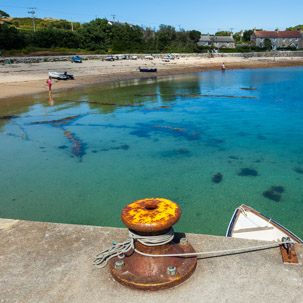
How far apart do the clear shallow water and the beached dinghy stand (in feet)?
4.29

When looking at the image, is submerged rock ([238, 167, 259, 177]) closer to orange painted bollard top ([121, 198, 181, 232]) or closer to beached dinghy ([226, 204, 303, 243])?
beached dinghy ([226, 204, 303, 243])

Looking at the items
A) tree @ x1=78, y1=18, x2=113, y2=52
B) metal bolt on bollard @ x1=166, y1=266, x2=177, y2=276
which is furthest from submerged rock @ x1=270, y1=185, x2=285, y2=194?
tree @ x1=78, y1=18, x2=113, y2=52

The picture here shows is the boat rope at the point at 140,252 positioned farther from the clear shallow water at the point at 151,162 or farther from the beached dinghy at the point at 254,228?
the clear shallow water at the point at 151,162

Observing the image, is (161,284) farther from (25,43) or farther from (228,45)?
(228,45)

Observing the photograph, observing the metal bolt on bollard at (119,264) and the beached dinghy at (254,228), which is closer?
the metal bolt on bollard at (119,264)

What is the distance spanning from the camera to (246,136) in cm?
1614

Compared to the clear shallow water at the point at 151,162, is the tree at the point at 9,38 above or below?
above

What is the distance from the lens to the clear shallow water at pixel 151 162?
8.68m

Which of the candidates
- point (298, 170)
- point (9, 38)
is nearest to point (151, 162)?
point (298, 170)

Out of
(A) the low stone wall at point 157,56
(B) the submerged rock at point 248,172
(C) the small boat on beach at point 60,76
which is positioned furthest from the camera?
(A) the low stone wall at point 157,56

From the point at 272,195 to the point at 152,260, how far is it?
714 cm

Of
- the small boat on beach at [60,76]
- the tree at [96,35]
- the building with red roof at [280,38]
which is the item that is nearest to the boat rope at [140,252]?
the small boat on beach at [60,76]

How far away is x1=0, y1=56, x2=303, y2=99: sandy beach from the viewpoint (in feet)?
115

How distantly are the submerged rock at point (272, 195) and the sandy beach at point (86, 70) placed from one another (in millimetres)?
28191
